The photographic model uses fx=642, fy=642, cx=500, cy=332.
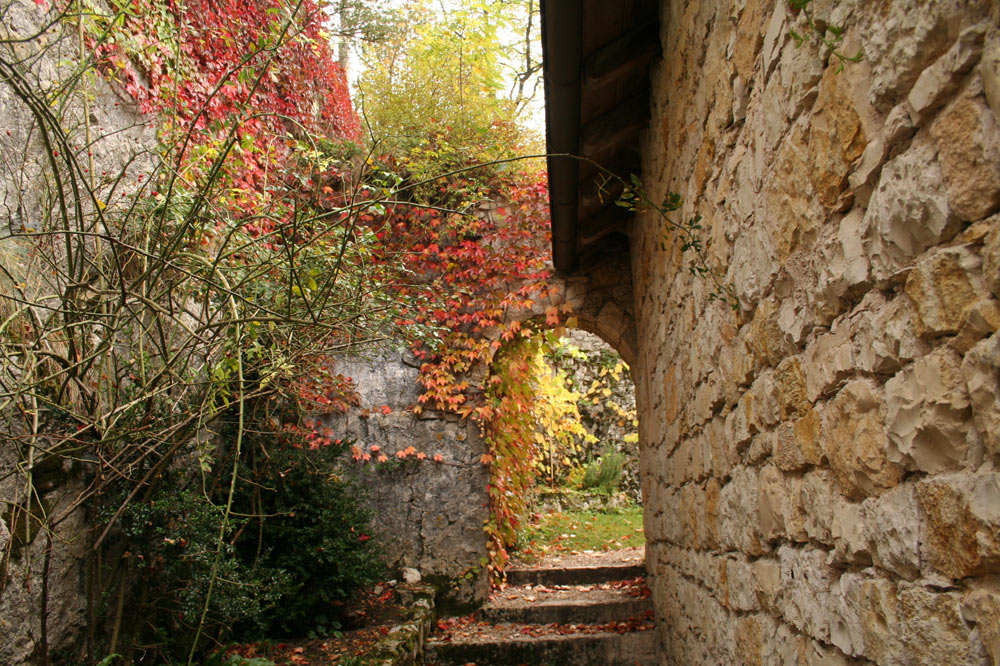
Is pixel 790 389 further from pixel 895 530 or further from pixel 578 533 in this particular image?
pixel 578 533

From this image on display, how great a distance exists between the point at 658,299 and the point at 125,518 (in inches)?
116

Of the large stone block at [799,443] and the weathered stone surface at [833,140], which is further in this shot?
the large stone block at [799,443]

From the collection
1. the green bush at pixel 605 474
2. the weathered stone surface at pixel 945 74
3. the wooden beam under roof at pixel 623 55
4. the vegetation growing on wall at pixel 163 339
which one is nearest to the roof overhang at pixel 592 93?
the wooden beam under roof at pixel 623 55

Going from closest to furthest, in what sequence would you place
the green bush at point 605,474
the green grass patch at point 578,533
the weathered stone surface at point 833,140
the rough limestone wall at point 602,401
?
the weathered stone surface at point 833,140 → the green grass patch at point 578,533 → the green bush at point 605,474 → the rough limestone wall at point 602,401

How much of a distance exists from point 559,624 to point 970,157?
15.4 feet

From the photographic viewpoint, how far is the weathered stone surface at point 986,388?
2.46 ft

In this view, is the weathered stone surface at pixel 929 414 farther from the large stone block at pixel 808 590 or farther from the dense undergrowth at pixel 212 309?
the dense undergrowth at pixel 212 309

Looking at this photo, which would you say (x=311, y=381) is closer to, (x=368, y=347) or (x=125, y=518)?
(x=368, y=347)

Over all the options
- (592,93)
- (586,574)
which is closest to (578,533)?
(586,574)

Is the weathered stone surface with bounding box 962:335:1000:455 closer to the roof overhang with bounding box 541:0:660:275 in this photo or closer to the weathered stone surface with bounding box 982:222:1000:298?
the weathered stone surface with bounding box 982:222:1000:298

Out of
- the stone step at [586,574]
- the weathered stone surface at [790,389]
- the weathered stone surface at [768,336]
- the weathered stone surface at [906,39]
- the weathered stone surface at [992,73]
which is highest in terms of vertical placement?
the weathered stone surface at [906,39]

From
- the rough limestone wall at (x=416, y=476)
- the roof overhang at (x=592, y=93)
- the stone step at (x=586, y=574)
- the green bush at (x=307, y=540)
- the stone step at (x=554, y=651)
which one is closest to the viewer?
the roof overhang at (x=592, y=93)

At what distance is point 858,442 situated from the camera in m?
1.09

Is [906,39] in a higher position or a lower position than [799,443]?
higher
